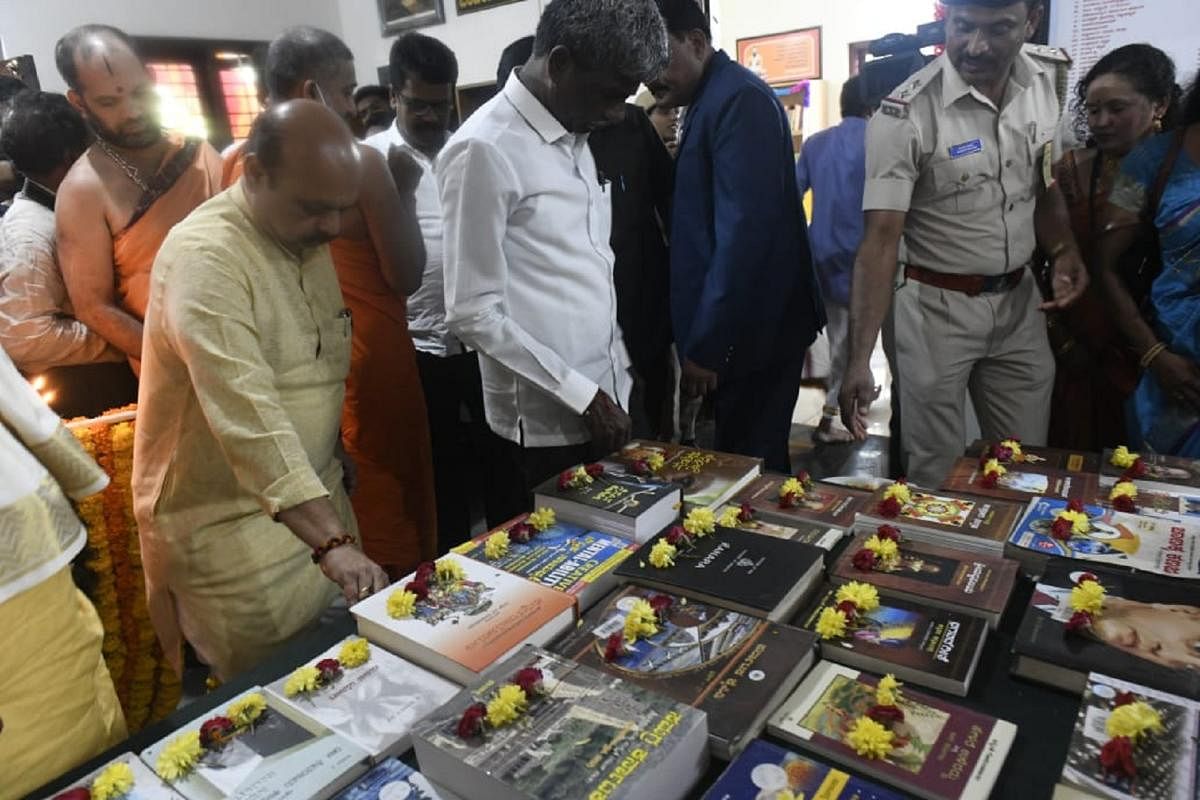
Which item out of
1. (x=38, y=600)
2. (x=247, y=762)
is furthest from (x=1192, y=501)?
(x=38, y=600)

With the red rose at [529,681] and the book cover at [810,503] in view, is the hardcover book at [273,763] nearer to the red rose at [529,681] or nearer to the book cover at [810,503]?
the red rose at [529,681]

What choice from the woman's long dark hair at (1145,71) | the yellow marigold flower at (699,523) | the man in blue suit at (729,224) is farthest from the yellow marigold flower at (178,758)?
the woman's long dark hair at (1145,71)

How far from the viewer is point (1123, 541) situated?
1.09 m

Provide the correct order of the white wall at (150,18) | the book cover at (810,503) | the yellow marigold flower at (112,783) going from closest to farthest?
the yellow marigold flower at (112,783) < the book cover at (810,503) < the white wall at (150,18)

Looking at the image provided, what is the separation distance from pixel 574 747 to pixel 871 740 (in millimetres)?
281

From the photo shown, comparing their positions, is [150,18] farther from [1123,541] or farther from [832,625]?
[1123,541]

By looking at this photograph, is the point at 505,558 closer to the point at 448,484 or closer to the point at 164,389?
the point at 164,389

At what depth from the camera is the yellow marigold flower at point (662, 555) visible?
106 cm

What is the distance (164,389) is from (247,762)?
0.67 meters

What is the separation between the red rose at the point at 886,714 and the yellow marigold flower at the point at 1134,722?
184 mm

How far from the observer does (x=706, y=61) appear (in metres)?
1.87

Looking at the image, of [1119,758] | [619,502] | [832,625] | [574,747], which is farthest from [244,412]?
[1119,758]

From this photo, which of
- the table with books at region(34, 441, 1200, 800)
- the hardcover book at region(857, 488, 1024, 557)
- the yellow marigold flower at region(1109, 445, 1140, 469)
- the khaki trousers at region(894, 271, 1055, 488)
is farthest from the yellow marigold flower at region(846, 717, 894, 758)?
the khaki trousers at region(894, 271, 1055, 488)

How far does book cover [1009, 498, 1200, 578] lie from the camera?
1035 millimetres
